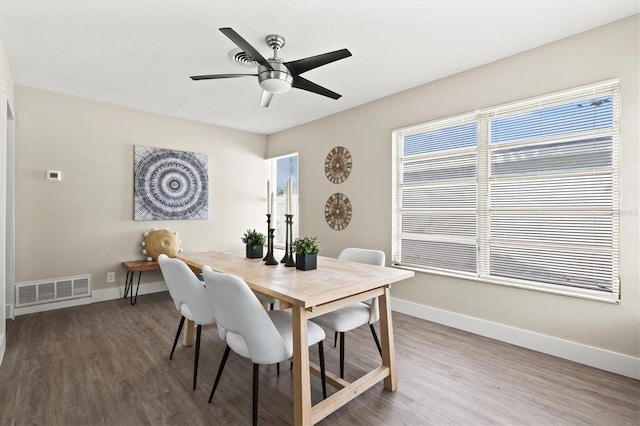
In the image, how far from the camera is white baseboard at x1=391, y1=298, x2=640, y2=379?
7.54 feet

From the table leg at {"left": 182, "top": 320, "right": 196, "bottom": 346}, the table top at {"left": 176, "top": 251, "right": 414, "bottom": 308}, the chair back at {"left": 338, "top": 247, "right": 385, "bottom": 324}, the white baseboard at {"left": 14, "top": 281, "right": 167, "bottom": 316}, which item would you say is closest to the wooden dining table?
the table top at {"left": 176, "top": 251, "right": 414, "bottom": 308}

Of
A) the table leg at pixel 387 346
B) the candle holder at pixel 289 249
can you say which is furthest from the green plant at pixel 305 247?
the table leg at pixel 387 346

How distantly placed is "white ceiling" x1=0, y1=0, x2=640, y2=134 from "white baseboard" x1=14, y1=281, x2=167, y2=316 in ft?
8.27

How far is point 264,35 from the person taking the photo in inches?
97.0

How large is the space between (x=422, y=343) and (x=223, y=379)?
171 centimetres

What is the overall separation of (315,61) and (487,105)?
6.03 ft

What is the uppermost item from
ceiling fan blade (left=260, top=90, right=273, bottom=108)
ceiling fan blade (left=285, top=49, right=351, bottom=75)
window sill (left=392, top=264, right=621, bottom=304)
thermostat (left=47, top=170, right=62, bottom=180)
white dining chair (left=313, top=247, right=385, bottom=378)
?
ceiling fan blade (left=285, top=49, right=351, bottom=75)

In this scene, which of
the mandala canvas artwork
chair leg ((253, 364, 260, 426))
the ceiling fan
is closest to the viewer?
chair leg ((253, 364, 260, 426))

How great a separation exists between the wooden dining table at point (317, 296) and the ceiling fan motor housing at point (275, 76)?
1.33 meters

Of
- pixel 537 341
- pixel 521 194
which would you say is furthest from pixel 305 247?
pixel 537 341

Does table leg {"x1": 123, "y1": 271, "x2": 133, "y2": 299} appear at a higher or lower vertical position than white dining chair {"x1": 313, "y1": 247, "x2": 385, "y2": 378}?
lower

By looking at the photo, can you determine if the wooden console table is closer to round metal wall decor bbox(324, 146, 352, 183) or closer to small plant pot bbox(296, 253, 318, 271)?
round metal wall decor bbox(324, 146, 352, 183)

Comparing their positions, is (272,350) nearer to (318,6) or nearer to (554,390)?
(554,390)

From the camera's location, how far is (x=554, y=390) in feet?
6.87
